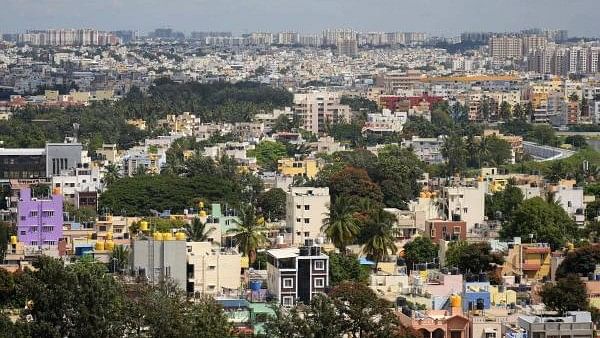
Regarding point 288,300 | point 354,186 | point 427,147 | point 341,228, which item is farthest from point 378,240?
point 427,147

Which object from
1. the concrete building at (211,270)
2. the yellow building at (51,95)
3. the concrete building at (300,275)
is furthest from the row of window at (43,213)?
the yellow building at (51,95)

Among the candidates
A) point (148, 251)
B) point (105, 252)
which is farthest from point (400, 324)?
point (105, 252)

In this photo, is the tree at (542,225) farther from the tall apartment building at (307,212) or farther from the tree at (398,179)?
the tree at (398,179)

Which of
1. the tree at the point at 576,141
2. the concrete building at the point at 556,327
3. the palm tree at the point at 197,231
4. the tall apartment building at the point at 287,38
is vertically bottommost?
the tall apartment building at the point at 287,38

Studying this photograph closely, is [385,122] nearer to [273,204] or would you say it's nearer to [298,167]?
[298,167]

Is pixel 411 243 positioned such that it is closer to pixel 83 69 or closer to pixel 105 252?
pixel 105 252

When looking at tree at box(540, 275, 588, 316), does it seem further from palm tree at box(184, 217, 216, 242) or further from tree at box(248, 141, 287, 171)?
tree at box(248, 141, 287, 171)

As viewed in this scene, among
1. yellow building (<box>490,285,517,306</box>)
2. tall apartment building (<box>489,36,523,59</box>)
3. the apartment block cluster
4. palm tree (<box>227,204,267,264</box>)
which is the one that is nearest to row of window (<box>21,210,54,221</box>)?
palm tree (<box>227,204,267,264</box>)
